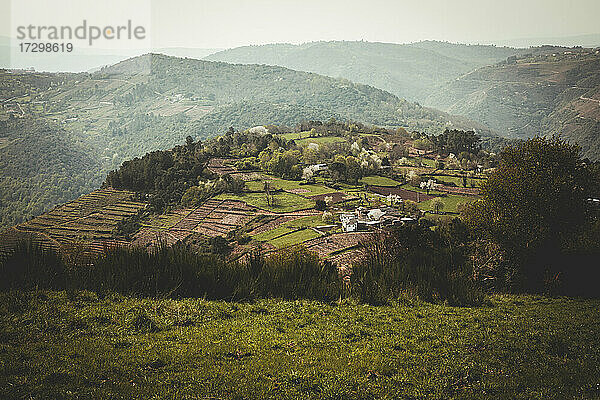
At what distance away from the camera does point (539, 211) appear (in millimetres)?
16156

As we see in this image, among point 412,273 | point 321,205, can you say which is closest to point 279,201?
point 321,205

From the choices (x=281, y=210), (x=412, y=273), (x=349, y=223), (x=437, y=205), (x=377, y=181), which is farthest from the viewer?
(x=377, y=181)

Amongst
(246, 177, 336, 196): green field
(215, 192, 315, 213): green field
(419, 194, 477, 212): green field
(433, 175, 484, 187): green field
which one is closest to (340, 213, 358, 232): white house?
(215, 192, 315, 213): green field

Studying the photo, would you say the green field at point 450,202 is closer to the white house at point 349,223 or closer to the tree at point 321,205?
the white house at point 349,223

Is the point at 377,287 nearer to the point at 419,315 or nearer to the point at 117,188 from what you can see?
the point at 419,315

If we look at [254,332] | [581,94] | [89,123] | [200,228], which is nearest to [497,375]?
[254,332]

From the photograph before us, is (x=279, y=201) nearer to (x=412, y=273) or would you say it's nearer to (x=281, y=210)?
(x=281, y=210)

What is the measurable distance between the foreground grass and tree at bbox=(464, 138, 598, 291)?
636 cm

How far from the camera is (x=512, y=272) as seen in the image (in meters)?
15.8

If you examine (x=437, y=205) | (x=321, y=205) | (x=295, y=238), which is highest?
(x=437, y=205)

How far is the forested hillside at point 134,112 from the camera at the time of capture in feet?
196

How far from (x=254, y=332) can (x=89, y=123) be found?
109 meters

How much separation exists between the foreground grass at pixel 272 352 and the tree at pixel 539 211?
636 centimetres

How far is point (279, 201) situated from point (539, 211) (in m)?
28.8
